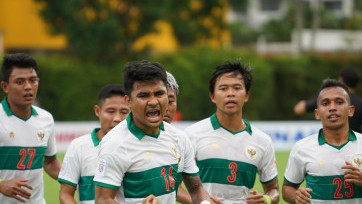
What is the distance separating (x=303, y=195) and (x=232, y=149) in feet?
2.88

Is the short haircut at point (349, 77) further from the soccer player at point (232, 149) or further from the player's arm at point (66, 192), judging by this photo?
the player's arm at point (66, 192)

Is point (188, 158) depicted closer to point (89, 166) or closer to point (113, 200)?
point (113, 200)

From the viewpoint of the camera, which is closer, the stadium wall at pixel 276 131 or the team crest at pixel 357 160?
the team crest at pixel 357 160

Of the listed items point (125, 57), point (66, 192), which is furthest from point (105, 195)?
point (125, 57)

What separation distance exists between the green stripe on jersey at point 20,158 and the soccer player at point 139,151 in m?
2.06

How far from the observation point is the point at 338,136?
19.1 ft

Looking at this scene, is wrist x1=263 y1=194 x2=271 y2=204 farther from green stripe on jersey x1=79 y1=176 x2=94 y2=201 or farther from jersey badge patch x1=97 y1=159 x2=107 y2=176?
jersey badge patch x1=97 y1=159 x2=107 y2=176

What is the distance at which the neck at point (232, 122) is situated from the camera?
20.4 feet

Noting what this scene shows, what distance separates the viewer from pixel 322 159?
228 inches

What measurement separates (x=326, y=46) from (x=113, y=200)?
49.5 metres

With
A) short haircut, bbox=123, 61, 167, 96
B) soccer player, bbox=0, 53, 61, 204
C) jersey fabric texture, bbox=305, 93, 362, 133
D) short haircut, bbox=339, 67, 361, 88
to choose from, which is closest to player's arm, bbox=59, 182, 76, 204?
soccer player, bbox=0, 53, 61, 204

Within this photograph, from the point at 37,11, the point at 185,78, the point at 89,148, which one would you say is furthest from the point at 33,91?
the point at 37,11

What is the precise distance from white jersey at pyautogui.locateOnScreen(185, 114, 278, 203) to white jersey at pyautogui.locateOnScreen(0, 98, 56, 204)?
1.55 m

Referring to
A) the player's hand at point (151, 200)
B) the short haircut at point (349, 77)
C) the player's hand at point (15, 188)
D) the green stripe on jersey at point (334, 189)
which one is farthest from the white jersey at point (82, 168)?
the short haircut at point (349, 77)
